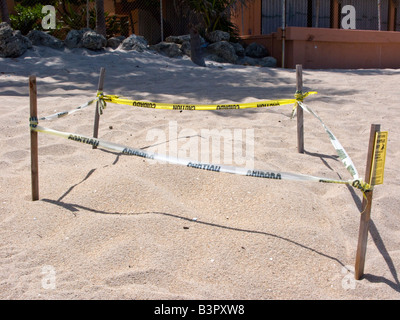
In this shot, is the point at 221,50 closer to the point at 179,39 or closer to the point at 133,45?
the point at 179,39

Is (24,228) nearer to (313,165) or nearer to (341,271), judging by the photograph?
(341,271)

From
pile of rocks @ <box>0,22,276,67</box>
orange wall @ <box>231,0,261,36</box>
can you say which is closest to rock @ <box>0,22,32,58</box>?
pile of rocks @ <box>0,22,276,67</box>

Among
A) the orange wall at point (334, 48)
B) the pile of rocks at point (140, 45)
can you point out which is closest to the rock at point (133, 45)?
the pile of rocks at point (140, 45)

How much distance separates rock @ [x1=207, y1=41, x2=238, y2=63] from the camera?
12086mm

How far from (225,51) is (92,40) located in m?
3.69

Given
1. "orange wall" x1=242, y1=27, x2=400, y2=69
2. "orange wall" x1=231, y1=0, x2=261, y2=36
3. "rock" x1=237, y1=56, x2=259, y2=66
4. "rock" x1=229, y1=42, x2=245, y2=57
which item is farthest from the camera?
"orange wall" x1=231, y1=0, x2=261, y2=36

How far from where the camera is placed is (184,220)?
336 cm

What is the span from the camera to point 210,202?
3.67 metres

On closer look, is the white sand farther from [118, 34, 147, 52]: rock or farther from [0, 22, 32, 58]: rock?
[118, 34, 147, 52]: rock

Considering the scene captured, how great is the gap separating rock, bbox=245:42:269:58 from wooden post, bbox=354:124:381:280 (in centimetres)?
1104

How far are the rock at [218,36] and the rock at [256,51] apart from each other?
0.77 meters

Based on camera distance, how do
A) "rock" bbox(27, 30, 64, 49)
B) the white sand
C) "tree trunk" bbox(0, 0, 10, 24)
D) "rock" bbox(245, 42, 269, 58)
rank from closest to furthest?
the white sand → "rock" bbox(27, 30, 64, 49) → "tree trunk" bbox(0, 0, 10, 24) → "rock" bbox(245, 42, 269, 58)
